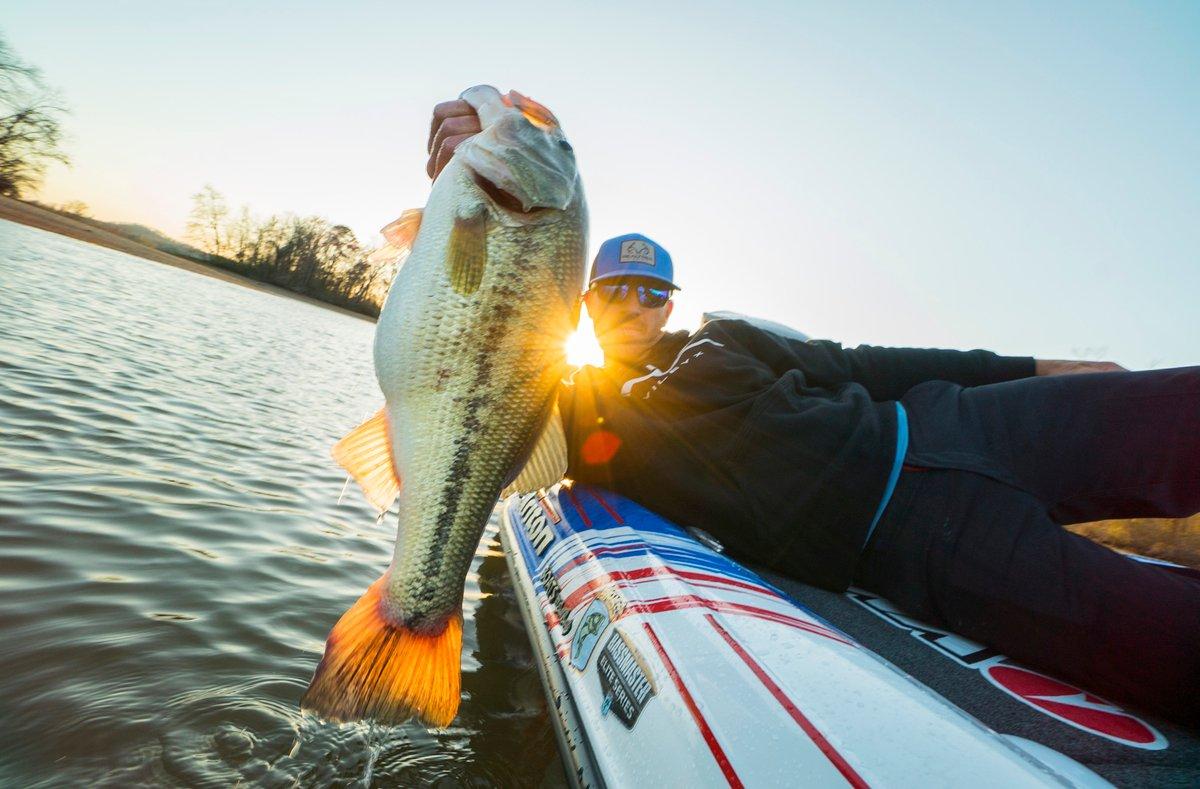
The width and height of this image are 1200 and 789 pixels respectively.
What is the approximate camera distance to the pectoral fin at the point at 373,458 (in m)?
1.95

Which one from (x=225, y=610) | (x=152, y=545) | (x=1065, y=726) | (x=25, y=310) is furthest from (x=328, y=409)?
(x=1065, y=726)

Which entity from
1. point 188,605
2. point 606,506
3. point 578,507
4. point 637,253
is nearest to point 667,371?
point 606,506

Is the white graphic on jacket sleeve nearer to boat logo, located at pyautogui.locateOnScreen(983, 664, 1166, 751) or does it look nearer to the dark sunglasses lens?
the dark sunglasses lens

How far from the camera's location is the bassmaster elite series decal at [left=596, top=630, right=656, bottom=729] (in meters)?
2.01

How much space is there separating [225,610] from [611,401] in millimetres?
2620

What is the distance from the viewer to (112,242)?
44844 mm

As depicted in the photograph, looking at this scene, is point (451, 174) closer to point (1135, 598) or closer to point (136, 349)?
point (1135, 598)

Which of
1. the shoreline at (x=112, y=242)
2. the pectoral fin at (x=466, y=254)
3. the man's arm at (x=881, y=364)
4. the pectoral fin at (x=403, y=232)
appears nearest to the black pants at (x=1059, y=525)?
the man's arm at (x=881, y=364)

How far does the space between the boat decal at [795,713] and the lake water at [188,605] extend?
1.33 meters

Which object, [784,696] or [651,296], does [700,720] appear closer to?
[784,696]

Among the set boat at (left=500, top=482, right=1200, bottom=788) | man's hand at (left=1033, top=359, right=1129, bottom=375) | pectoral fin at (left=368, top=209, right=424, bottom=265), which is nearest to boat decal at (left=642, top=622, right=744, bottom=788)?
boat at (left=500, top=482, right=1200, bottom=788)

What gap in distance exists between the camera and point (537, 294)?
1.85 m

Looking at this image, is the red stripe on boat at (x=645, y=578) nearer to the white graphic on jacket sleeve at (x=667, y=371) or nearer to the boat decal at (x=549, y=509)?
the boat decal at (x=549, y=509)

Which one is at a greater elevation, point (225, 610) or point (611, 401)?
point (611, 401)
